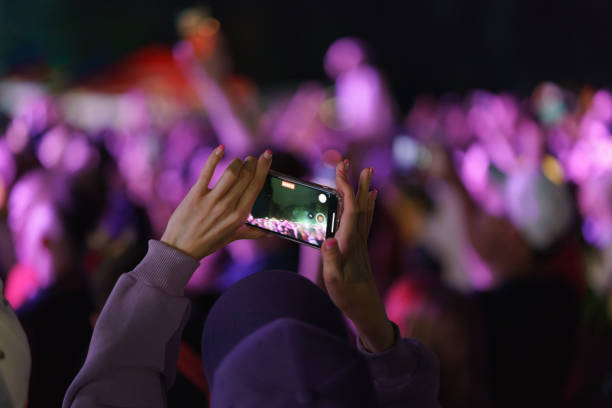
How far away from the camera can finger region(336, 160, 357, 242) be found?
949 mm

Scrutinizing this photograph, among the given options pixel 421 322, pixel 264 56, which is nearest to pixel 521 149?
pixel 421 322

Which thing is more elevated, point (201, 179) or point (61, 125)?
point (201, 179)

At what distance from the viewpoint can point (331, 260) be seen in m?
0.90

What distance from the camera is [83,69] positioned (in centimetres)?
1443

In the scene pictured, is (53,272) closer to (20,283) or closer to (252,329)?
(20,283)

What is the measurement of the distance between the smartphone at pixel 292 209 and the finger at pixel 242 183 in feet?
0.27

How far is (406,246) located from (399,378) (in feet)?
6.14

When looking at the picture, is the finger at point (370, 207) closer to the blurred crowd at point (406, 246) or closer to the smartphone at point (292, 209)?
the smartphone at point (292, 209)

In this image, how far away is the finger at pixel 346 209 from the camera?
949mm

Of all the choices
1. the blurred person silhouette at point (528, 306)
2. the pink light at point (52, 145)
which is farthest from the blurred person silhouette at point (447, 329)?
the pink light at point (52, 145)

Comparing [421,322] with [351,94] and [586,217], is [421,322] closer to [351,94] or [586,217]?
[586,217]

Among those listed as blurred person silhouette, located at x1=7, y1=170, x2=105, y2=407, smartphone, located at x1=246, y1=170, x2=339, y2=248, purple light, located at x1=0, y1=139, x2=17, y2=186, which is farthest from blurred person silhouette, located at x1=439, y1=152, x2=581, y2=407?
purple light, located at x1=0, y1=139, x2=17, y2=186

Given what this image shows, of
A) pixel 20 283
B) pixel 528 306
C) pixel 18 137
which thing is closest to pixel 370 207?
pixel 528 306

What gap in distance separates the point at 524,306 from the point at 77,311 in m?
1.54
